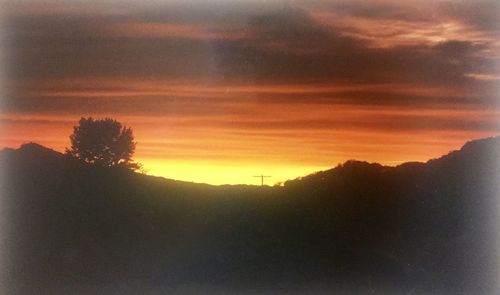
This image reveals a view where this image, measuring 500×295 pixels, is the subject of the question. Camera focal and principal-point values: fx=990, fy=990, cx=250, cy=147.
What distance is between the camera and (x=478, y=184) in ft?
16.2

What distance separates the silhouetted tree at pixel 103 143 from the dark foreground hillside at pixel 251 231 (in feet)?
0.19

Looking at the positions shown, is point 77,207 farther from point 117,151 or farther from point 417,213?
point 417,213

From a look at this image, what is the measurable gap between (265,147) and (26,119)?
1.18 meters

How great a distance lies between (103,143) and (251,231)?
0.85 m

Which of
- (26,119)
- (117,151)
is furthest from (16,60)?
(117,151)

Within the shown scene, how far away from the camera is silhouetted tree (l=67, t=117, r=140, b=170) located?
4.86 meters

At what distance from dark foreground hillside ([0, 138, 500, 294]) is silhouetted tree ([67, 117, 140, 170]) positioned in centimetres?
6

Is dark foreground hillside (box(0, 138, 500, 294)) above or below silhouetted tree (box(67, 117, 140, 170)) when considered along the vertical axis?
below

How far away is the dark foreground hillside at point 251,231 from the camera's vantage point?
4.89m

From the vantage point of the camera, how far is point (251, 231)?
494 cm

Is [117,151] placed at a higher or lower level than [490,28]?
lower

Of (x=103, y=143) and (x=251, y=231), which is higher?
(x=103, y=143)

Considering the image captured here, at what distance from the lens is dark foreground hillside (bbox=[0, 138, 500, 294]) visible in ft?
16.0

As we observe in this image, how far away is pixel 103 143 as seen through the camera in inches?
193
